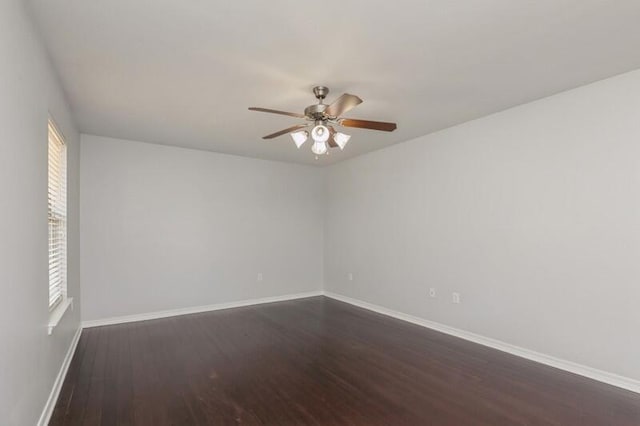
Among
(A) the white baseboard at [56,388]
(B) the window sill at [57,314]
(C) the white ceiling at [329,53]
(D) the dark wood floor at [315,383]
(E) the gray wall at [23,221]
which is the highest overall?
(C) the white ceiling at [329,53]

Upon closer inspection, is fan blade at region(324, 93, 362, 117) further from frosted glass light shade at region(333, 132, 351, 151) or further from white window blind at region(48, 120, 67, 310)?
white window blind at region(48, 120, 67, 310)

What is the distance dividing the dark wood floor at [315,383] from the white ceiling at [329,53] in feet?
8.21

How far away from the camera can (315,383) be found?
2840 mm

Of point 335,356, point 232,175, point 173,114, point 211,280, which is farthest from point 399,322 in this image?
point 173,114

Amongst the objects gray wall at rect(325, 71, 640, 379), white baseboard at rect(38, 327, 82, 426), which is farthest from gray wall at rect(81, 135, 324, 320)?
gray wall at rect(325, 71, 640, 379)

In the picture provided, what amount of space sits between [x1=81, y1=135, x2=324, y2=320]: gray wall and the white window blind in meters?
1.30

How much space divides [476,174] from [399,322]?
2.17m

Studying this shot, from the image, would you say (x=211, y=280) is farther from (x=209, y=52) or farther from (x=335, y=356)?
(x=209, y=52)

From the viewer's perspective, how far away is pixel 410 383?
285 centimetres

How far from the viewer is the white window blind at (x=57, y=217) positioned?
2.84 meters

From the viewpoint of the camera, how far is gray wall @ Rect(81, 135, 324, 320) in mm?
4562

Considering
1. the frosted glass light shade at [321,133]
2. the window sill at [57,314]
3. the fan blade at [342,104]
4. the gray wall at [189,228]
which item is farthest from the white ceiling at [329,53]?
the window sill at [57,314]

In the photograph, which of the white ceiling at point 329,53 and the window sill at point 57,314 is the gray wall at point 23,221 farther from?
the white ceiling at point 329,53

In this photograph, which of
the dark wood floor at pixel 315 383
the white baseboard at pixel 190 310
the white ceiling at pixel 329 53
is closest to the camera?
the white ceiling at pixel 329 53
